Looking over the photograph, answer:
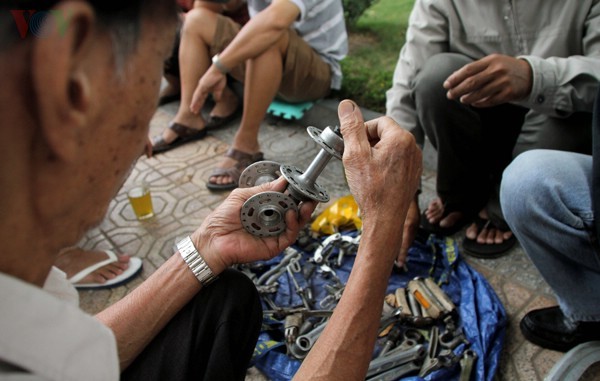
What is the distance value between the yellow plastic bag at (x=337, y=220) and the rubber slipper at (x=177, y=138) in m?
1.94

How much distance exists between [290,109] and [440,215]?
1.93 metres

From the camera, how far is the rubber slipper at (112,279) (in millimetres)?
2576

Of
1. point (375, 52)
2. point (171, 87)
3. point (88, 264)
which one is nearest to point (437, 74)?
point (88, 264)

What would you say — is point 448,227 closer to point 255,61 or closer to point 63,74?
point 255,61

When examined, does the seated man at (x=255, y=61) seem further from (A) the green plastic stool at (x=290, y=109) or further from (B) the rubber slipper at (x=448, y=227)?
(B) the rubber slipper at (x=448, y=227)

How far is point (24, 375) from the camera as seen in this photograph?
683 mm

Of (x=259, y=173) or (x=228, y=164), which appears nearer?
(x=259, y=173)

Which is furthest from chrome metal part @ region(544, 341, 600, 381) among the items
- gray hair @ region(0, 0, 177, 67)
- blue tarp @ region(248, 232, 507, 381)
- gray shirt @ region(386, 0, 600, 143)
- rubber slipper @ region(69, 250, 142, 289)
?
rubber slipper @ region(69, 250, 142, 289)

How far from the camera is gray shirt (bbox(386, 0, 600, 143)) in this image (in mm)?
2119

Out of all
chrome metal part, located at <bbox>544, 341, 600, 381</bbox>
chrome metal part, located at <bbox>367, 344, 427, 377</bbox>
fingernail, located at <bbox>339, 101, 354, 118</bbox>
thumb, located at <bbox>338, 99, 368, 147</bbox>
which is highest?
fingernail, located at <bbox>339, 101, 354, 118</bbox>

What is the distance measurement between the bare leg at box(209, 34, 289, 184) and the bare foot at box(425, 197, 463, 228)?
1.57m

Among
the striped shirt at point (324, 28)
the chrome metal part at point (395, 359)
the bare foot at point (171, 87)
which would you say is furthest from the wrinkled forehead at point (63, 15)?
the bare foot at point (171, 87)

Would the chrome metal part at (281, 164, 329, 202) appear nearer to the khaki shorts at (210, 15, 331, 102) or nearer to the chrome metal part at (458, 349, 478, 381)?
the chrome metal part at (458, 349, 478, 381)

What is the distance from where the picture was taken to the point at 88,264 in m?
2.65
